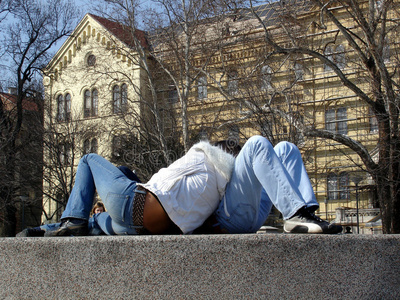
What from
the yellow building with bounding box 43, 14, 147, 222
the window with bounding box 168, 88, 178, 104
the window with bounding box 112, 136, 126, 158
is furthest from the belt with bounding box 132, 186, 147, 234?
the window with bounding box 168, 88, 178, 104

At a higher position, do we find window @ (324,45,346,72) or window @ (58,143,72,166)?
window @ (324,45,346,72)

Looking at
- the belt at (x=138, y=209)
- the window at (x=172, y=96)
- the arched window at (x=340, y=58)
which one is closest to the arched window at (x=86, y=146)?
the window at (x=172, y=96)

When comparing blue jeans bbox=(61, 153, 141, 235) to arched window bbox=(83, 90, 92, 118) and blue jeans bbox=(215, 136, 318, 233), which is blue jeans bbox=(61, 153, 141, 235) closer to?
blue jeans bbox=(215, 136, 318, 233)

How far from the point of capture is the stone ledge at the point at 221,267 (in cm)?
239

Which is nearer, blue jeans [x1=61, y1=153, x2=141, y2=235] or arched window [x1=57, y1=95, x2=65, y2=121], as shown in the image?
blue jeans [x1=61, y1=153, x2=141, y2=235]

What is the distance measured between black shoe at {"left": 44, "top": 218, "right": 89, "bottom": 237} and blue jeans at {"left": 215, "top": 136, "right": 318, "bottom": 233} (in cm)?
87

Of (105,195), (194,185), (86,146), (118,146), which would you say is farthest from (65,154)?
(194,185)

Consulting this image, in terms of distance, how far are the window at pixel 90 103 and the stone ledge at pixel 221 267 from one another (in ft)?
116

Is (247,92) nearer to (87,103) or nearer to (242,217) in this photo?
(87,103)

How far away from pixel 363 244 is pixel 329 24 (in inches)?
1170

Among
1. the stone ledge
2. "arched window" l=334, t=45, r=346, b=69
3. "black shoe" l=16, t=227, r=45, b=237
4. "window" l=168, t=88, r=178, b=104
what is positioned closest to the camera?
the stone ledge

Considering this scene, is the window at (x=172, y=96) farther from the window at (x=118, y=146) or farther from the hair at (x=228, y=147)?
the hair at (x=228, y=147)

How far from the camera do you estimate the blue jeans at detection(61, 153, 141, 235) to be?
3180 millimetres

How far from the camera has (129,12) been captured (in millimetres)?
23734
